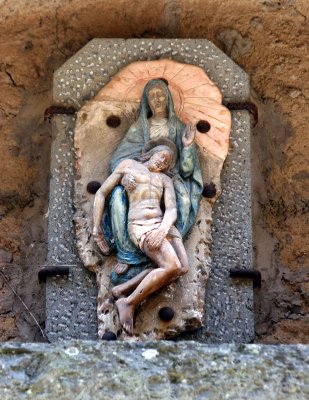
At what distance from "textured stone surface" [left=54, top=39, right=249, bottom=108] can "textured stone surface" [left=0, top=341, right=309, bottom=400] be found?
1.67m

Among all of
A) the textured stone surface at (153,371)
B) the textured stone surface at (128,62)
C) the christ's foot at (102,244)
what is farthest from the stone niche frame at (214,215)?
the textured stone surface at (153,371)

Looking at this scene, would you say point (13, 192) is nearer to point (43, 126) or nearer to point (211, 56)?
point (43, 126)

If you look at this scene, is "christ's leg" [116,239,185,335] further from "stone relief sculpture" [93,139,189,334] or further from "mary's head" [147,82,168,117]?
"mary's head" [147,82,168,117]

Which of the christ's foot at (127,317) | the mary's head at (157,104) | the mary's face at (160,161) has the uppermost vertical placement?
the mary's head at (157,104)

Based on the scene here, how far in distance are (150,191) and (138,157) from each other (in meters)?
0.22

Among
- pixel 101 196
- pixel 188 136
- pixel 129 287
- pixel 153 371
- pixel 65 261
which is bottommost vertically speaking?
pixel 153 371

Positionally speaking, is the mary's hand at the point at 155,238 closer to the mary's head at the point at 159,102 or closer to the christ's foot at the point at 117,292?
the christ's foot at the point at 117,292

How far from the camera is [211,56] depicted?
520cm

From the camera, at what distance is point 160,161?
475 centimetres

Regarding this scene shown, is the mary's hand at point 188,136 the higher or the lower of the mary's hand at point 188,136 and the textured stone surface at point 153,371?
the higher

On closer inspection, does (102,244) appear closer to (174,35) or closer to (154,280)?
(154,280)

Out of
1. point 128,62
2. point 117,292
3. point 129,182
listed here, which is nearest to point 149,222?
point 129,182

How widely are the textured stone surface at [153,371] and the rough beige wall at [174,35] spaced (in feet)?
4.69

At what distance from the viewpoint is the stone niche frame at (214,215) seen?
4656mm
